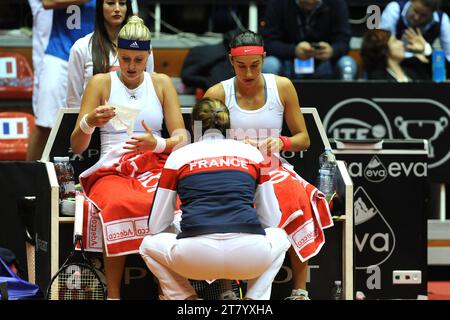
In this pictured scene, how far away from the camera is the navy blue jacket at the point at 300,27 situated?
30.0 ft

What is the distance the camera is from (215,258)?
5.65m

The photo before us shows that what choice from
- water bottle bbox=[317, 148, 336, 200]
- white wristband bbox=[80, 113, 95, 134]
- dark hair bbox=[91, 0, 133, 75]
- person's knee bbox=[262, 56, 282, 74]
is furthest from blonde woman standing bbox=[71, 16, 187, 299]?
person's knee bbox=[262, 56, 282, 74]

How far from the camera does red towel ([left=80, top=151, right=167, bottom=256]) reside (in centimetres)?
630

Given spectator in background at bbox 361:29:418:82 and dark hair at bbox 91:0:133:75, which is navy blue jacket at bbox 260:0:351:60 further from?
dark hair at bbox 91:0:133:75

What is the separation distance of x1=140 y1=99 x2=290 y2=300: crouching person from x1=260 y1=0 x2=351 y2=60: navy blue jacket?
3233 mm

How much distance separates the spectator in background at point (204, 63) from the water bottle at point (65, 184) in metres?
2.75

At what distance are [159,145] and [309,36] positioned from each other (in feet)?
9.89

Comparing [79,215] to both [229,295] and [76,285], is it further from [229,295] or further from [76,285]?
Answer: [229,295]

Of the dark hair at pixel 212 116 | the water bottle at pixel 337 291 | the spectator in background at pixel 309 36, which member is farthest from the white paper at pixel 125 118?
the spectator in background at pixel 309 36

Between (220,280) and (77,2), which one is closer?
(220,280)
